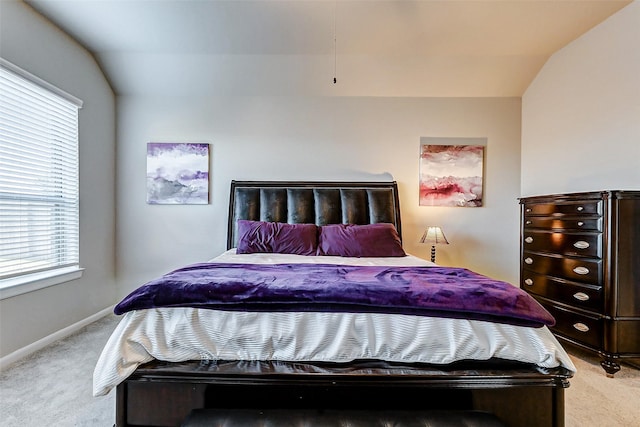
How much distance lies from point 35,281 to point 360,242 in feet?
8.78

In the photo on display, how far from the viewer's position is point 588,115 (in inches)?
107

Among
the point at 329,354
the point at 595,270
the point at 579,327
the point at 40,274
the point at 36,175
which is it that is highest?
the point at 36,175

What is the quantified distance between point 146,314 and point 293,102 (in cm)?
276

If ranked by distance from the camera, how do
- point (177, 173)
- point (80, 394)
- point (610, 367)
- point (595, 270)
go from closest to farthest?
point (80, 394)
point (610, 367)
point (595, 270)
point (177, 173)

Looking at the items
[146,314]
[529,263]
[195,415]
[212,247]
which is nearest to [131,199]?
[212,247]

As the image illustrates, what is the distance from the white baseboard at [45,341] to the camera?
2.10 m

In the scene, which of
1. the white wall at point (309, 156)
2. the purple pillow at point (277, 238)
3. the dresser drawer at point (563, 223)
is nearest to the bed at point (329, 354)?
the dresser drawer at point (563, 223)

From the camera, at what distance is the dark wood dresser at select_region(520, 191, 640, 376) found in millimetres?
2057

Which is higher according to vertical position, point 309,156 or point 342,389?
point 309,156

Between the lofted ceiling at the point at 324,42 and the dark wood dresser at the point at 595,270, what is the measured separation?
5.16 ft

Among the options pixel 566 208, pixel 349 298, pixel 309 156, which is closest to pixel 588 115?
pixel 566 208

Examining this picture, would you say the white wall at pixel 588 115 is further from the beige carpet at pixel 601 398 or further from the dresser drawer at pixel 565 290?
the beige carpet at pixel 601 398

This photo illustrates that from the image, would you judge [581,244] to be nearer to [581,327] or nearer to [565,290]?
[565,290]

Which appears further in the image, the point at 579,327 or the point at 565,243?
the point at 565,243
